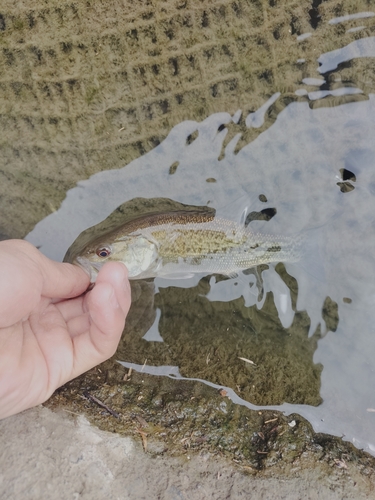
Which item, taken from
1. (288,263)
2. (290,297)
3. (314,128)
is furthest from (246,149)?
(290,297)

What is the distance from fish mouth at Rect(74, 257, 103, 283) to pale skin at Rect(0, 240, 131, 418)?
0.09m

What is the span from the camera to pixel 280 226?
3.75 metres

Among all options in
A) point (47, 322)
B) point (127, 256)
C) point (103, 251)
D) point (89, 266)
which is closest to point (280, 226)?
point (127, 256)

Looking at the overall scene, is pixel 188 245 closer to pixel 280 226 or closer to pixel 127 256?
pixel 127 256

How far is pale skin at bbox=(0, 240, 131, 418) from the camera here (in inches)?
105

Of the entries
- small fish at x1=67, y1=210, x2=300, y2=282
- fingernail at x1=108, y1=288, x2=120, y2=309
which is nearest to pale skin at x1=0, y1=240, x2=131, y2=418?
fingernail at x1=108, y1=288, x2=120, y2=309

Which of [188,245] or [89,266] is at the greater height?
[89,266]

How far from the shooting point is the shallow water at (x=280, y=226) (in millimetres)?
3674

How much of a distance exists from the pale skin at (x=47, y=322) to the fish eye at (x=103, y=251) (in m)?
0.22

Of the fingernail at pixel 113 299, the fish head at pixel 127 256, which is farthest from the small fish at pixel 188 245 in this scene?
the fingernail at pixel 113 299

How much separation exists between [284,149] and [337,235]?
900 millimetres

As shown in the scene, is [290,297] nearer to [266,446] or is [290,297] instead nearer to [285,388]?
[285,388]

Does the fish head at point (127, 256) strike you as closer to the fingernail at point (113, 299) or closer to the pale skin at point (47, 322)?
the pale skin at point (47, 322)

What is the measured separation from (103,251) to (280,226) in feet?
5.16
